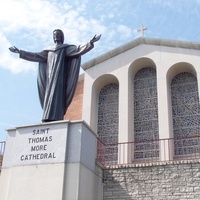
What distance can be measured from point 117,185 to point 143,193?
0.80 metres

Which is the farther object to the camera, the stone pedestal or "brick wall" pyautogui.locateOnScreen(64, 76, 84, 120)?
"brick wall" pyautogui.locateOnScreen(64, 76, 84, 120)

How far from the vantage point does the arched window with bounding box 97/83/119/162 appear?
13441 mm

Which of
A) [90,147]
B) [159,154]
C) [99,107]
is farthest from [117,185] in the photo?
[99,107]

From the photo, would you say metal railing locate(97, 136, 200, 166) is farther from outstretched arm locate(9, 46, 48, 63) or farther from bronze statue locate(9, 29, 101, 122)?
outstretched arm locate(9, 46, 48, 63)

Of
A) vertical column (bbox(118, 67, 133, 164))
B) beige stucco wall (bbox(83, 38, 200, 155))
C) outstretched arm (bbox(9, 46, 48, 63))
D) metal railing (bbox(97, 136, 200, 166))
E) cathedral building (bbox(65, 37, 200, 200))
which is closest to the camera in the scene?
outstretched arm (bbox(9, 46, 48, 63))

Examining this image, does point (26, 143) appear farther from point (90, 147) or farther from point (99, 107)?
point (99, 107)

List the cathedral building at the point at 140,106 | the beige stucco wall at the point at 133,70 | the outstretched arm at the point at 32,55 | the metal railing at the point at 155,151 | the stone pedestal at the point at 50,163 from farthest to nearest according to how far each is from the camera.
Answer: the beige stucco wall at the point at 133,70
the metal railing at the point at 155,151
the cathedral building at the point at 140,106
the outstretched arm at the point at 32,55
the stone pedestal at the point at 50,163

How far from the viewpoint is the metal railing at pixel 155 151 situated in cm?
1229

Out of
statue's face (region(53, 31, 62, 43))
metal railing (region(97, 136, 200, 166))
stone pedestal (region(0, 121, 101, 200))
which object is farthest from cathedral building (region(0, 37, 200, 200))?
statue's face (region(53, 31, 62, 43))

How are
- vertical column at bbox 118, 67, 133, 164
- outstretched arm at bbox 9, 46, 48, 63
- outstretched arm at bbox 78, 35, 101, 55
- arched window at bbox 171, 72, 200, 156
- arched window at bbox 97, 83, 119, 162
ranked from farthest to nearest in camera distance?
arched window at bbox 97, 83, 119, 162
vertical column at bbox 118, 67, 133, 164
arched window at bbox 171, 72, 200, 156
outstretched arm at bbox 9, 46, 48, 63
outstretched arm at bbox 78, 35, 101, 55

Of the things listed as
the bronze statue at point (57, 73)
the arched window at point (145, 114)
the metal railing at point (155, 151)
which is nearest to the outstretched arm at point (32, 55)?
the bronze statue at point (57, 73)

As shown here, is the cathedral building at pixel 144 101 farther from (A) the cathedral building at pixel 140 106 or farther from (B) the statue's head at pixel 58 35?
(B) the statue's head at pixel 58 35

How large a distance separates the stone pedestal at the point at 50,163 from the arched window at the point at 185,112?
4348 millimetres

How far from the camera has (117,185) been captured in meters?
10.3
